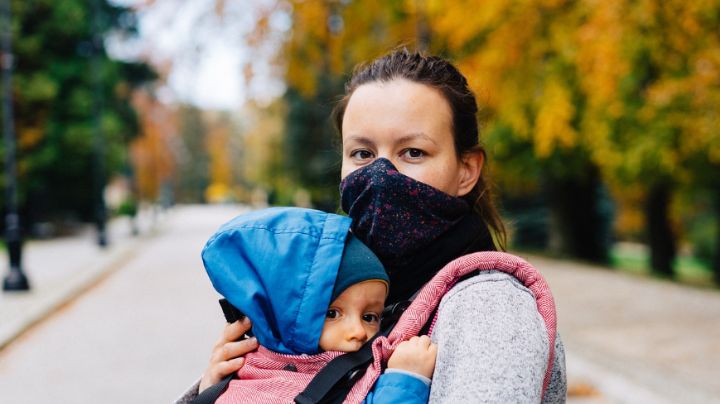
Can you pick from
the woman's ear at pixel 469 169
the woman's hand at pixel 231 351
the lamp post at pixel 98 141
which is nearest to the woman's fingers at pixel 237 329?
the woman's hand at pixel 231 351

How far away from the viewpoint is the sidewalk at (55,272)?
10516 millimetres

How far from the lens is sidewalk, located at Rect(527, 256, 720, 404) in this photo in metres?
6.60

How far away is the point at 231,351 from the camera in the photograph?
177 cm

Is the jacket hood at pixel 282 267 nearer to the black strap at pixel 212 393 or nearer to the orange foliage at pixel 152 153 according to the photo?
the black strap at pixel 212 393

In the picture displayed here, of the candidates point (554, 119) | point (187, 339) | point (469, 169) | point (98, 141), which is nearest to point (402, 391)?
point (469, 169)

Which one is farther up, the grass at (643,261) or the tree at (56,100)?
the tree at (56,100)

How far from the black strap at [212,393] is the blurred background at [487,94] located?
37.6 inches

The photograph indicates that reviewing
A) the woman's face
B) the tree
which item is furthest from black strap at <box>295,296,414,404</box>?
the tree

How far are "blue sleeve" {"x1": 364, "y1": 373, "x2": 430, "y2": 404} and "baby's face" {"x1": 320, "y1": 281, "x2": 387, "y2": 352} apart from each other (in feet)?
0.45

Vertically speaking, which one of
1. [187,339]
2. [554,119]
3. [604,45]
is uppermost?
[604,45]

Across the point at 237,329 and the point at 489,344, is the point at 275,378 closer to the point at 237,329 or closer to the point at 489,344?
the point at 237,329

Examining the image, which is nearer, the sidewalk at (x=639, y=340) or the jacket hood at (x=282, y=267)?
the jacket hood at (x=282, y=267)

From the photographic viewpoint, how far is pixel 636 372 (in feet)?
23.4

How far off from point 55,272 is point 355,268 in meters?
16.7
